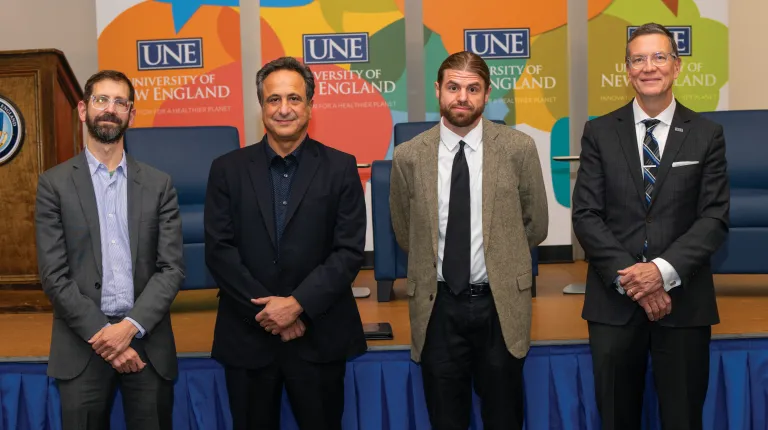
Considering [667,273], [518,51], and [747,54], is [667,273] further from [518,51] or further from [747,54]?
[747,54]

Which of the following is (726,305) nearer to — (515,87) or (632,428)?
(632,428)

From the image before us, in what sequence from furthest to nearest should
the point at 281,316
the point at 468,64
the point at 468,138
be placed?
the point at 468,138, the point at 468,64, the point at 281,316

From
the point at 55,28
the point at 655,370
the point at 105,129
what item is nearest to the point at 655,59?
the point at 655,370

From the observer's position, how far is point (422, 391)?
Answer: 2.90 metres

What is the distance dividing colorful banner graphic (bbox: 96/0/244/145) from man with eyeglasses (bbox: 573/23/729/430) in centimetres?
382

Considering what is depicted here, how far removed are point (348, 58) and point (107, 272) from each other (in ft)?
12.0

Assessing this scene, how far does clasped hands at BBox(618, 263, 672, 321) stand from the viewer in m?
2.32

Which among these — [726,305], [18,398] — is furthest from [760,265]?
[18,398]

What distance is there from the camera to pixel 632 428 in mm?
2455

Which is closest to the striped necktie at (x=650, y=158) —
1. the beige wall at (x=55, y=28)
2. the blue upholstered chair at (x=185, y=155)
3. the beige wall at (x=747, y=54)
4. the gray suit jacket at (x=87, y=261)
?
the gray suit jacket at (x=87, y=261)

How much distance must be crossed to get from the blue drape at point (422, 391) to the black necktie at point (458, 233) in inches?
23.8

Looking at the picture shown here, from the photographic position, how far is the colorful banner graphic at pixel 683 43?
5688 mm

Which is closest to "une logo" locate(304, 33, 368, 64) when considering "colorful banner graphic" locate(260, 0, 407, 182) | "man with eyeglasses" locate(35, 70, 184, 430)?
"colorful banner graphic" locate(260, 0, 407, 182)

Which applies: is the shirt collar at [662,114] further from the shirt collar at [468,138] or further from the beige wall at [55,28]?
the beige wall at [55,28]
